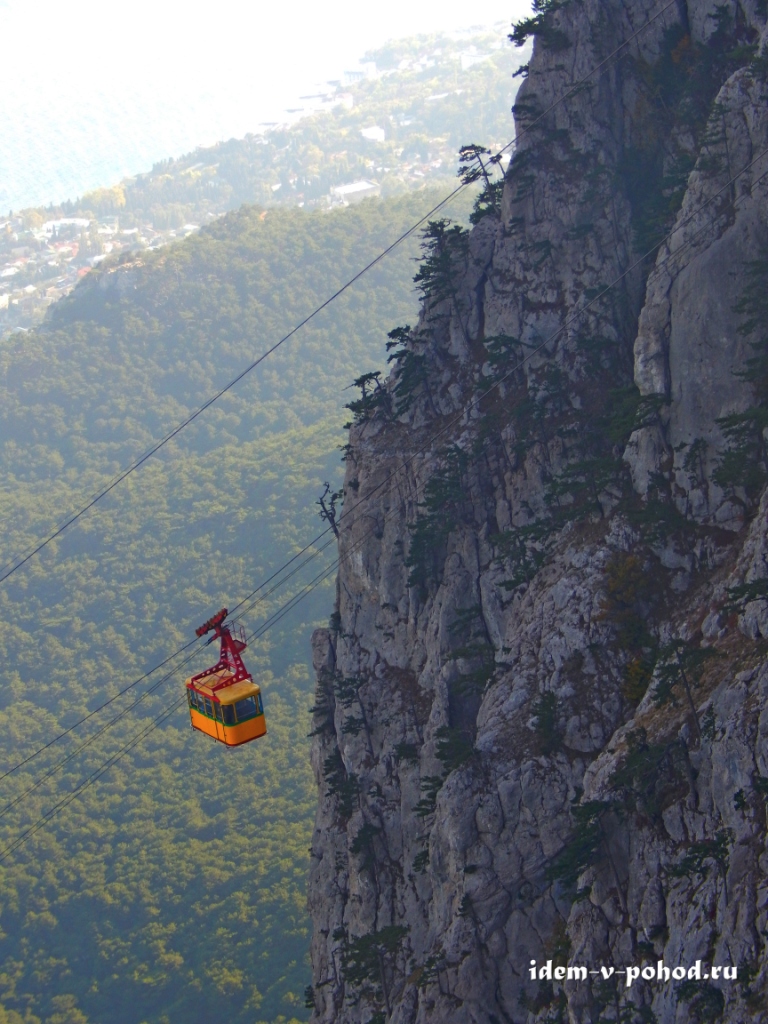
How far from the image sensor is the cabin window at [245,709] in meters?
51.0

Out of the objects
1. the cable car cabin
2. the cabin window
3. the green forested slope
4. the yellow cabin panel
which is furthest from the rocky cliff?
the green forested slope

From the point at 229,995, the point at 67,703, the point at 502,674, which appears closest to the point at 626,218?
the point at 502,674

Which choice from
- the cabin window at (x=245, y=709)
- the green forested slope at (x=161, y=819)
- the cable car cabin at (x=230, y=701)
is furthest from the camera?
the green forested slope at (x=161, y=819)

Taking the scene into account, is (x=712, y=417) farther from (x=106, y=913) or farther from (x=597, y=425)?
(x=106, y=913)

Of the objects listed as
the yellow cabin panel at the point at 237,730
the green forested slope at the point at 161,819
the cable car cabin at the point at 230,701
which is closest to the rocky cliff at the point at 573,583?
the yellow cabin panel at the point at 237,730

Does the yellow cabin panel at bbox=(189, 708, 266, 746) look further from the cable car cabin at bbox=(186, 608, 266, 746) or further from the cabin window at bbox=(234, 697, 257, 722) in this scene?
the cabin window at bbox=(234, 697, 257, 722)

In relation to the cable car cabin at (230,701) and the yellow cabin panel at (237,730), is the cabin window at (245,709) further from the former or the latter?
the yellow cabin panel at (237,730)

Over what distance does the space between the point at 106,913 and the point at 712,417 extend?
97.8m

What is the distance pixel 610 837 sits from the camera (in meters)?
41.5

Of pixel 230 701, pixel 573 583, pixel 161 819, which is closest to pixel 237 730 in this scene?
pixel 230 701

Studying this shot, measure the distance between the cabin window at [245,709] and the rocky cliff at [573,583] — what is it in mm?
6282

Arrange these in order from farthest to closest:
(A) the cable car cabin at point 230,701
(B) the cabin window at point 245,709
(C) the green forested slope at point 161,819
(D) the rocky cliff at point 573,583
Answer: (C) the green forested slope at point 161,819, (B) the cabin window at point 245,709, (A) the cable car cabin at point 230,701, (D) the rocky cliff at point 573,583

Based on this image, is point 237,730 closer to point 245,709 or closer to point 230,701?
point 245,709

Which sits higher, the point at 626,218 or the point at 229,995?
the point at 626,218
